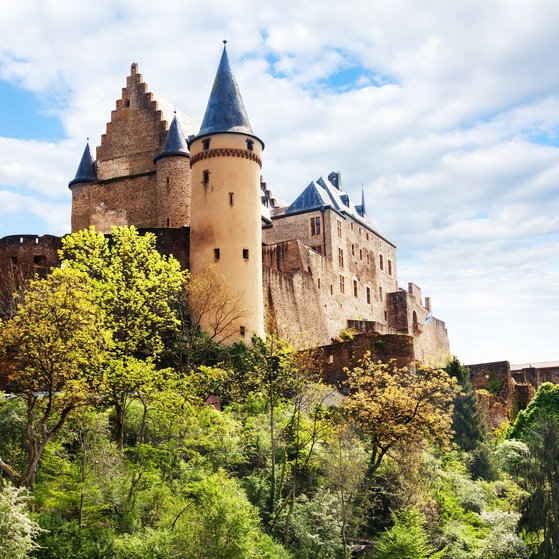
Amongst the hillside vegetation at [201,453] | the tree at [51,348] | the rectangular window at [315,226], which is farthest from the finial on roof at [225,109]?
the tree at [51,348]

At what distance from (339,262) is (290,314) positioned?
14315 millimetres

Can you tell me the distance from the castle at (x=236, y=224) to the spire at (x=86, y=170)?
84mm

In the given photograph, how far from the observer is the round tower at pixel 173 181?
50469mm

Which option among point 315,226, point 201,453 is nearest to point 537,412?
point 315,226

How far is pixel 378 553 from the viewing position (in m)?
30.6

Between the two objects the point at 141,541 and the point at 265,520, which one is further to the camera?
the point at 265,520

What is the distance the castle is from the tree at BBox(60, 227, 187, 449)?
711 cm

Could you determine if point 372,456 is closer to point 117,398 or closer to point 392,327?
point 117,398

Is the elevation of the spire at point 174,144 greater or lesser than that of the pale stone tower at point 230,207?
greater

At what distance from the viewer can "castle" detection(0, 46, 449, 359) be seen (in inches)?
1708

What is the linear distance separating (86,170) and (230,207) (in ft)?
48.2

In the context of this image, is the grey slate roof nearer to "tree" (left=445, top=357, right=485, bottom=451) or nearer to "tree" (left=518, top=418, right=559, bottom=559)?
"tree" (left=445, top=357, right=485, bottom=451)

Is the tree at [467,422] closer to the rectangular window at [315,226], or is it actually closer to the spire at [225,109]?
the spire at [225,109]

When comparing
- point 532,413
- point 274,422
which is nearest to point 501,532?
point 274,422
